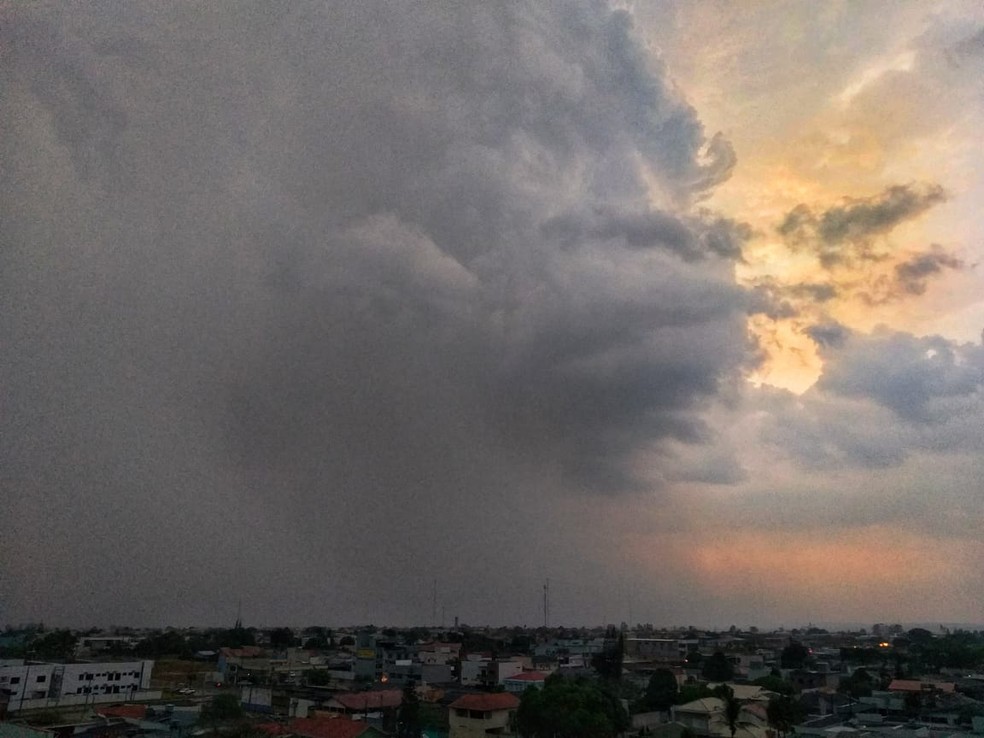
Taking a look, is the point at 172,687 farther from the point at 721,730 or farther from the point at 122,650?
the point at 721,730

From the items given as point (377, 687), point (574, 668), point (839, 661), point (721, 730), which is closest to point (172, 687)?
point (377, 687)

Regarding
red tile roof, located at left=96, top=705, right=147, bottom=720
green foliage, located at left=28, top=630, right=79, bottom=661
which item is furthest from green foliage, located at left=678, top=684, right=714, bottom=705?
green foliage, located at left=28, top=630, right=79, bottom=661

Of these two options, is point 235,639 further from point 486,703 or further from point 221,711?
point 486,703

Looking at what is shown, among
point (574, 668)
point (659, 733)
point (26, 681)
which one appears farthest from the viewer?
point (574, 668)

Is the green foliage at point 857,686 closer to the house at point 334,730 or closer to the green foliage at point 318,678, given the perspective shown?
the house at point 334,730

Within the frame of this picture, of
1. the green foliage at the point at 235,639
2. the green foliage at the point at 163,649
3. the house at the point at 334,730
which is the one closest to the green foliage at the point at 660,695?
the house at the point at 334,730

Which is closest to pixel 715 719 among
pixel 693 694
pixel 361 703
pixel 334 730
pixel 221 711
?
pixel 693 694
